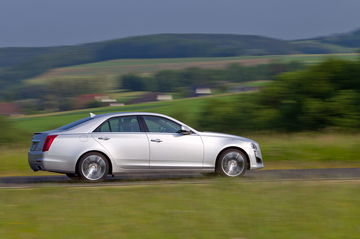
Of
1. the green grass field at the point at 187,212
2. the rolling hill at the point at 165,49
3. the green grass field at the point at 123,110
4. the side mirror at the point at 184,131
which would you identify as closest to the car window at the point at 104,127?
the side mirror at the point at 184,131

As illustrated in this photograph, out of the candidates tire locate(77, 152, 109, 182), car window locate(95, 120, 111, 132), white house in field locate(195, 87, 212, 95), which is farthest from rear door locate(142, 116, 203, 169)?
white house in field locate(195, 87, 212, 95)

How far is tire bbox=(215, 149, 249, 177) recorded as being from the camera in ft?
41.5

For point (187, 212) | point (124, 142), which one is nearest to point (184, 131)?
point (124, 142)

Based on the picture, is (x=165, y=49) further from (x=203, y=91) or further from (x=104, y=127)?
(x=104, y=127)

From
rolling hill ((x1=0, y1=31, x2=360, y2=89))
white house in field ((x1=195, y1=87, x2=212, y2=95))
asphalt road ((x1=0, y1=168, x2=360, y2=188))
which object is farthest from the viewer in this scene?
rolling hill ((x1=0, y1=31, x2=360, y2=89))

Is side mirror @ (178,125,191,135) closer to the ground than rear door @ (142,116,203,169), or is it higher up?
higher up

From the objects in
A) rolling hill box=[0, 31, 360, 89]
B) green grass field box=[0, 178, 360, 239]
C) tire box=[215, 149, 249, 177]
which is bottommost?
green grass field box=[0, 178, 360, 239]

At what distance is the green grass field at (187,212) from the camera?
277 inches

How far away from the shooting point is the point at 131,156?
12.4 meters

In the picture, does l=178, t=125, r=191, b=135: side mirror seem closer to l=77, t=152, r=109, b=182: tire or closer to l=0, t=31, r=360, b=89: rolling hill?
l=77, t=152, r=109, b=182: tire

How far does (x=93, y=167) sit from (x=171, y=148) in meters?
1.57

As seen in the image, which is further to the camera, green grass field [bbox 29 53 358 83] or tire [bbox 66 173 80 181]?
green grass field [bbox 29 53 358 83]

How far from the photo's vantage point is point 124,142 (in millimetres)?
12336

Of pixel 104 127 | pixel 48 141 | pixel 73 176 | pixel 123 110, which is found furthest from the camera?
pixel 123 110
